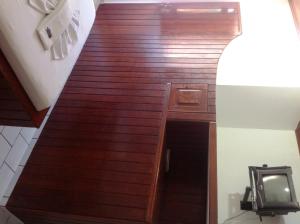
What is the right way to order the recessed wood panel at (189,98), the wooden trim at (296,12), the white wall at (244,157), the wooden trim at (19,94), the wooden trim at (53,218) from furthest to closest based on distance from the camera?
the wooden trim at (296,12) → the white wall at (244,157) → the recessed wood panel at (189,98) → the wooden trim at (53,218) → the wooden trim at (19,94)

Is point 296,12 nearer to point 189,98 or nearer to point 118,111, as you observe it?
point 189,98

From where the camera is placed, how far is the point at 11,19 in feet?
3.14

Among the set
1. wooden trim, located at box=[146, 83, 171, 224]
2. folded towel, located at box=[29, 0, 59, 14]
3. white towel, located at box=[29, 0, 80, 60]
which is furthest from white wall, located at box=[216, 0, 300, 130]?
folded towel, located at box=[29, 0, 59, 14]

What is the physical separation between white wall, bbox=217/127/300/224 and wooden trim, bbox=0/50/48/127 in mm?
1465

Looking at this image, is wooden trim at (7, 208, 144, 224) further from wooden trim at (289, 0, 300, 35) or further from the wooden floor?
wooden trim at (289, 0, 300, 35)

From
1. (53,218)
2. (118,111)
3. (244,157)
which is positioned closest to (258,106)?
(244,157)

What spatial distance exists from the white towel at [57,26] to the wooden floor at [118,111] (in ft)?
1.97

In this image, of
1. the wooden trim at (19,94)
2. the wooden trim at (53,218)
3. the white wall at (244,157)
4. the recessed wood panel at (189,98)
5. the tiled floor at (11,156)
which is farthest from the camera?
the white wall at (244,157)

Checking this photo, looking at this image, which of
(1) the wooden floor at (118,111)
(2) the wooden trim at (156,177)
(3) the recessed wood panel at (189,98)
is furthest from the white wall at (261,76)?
(2) the wooden trim at (156,177)

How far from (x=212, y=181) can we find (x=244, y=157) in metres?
0.88

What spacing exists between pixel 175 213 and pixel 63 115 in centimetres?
93

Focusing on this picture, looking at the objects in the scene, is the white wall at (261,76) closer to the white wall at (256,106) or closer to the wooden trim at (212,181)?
the white wall at (256,106)

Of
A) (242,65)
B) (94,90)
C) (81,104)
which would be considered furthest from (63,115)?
(242,65)

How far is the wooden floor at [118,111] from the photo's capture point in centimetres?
146
